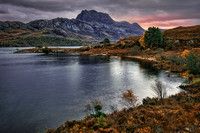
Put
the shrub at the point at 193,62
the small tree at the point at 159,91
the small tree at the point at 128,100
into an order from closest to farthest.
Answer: the small tree at the point at 128,100 < the small tree at the point at 159,91 < the shrub at the point at 193,62

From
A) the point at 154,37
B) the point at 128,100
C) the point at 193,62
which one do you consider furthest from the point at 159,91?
the point at 154,37

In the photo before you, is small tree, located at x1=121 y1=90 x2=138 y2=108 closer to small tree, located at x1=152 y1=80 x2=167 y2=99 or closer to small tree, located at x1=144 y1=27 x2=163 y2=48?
small tree, located at x1=152 y1=80 x2=167 y2=99

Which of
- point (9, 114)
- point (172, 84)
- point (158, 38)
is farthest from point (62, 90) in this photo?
point (158, 38)

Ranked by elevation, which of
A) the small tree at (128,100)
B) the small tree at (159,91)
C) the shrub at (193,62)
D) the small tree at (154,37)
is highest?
the small tree at (154,37)

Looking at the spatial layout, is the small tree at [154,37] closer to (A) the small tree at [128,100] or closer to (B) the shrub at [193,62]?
(B) the shrub at [193,62]

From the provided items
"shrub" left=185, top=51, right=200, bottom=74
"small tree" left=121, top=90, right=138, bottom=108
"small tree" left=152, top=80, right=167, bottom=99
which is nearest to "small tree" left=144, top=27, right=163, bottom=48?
"shrub" left=185, top=51, right=200, bottom=74

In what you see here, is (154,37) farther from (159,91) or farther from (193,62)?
(159,91)

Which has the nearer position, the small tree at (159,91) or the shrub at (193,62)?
the small tree at (159,91)

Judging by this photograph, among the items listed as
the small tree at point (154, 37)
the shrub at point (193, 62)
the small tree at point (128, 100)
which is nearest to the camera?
the small tree at point (128, 100)

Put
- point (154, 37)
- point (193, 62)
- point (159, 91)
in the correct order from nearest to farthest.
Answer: point (159, 91) → point (193, 62) → point (154, 37)

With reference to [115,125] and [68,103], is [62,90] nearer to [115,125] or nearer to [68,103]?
[68,103]

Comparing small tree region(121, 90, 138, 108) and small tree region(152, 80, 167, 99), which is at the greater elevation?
small tree region(152, 80, 167, 99)

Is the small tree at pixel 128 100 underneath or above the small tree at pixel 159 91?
underneath

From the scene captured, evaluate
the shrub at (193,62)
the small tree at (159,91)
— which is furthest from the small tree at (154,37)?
the small tree at (159,91)
